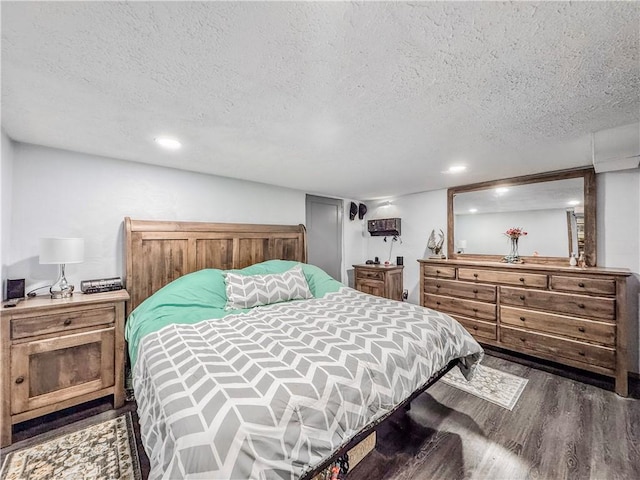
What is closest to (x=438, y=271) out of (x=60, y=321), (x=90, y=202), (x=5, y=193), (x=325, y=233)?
(x=325, y=233)

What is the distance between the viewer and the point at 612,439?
1.78m

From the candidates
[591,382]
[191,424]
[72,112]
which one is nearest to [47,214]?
[72,112]

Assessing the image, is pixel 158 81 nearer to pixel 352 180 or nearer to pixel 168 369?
pixel 168 369

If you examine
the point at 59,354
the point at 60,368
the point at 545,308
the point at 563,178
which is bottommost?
the point at 60,368

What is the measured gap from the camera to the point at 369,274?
4336 mm

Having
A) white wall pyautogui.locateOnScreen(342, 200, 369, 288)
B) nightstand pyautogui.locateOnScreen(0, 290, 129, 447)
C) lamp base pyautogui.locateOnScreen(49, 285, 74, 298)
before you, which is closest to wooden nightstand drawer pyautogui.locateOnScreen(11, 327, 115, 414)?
nightstand pyautogui.locateOnScreen(0, 290, 129, 447)

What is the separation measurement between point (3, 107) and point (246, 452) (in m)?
2.33

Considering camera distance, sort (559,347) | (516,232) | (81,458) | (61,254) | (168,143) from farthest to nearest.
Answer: (516,232) < (559,347) < (168,143) < (61,254) < (81,458)

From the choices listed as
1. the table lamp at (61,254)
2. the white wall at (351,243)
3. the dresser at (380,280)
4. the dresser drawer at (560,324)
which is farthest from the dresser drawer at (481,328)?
the table lamp at (61,254)

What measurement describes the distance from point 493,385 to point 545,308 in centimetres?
102

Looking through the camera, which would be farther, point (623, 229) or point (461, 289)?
point (461, 289)

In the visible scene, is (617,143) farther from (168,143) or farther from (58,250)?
(58,250)

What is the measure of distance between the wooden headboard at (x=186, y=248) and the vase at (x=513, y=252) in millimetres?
2853

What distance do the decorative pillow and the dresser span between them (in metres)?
1.70
